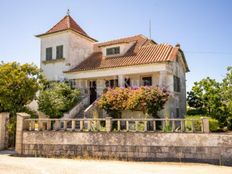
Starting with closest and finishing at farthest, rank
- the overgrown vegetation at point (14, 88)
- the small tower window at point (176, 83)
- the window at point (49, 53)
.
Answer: the overgrown vegetation at point (14, 88) < the small tower window at point (176, 83) < the window at point (49, 53)

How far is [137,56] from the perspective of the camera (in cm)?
2188

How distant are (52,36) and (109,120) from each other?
1553 centimetres

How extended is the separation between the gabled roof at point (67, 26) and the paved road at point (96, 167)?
15468mm

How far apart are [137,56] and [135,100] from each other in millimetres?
5346

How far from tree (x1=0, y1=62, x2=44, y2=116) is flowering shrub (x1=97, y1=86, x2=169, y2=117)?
5.56 m

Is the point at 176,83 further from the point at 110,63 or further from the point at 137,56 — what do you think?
the point at 110,63

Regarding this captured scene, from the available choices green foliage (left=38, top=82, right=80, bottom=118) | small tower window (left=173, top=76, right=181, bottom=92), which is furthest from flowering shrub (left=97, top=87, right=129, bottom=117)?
small tower window (left=173, top=76, right=181, bottom=92)

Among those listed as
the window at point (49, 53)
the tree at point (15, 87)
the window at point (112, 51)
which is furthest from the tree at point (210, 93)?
the window at point (49, 53)

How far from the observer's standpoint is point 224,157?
11273 millimetres

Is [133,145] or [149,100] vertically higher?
[149,100]

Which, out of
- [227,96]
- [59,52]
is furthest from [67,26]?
[227,96]

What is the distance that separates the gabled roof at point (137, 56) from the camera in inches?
805

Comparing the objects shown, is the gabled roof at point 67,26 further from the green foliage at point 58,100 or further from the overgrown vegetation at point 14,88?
the overgrown vegetation at point 14,88

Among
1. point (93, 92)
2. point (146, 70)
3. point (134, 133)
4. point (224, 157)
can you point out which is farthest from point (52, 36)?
point (224, 157)
